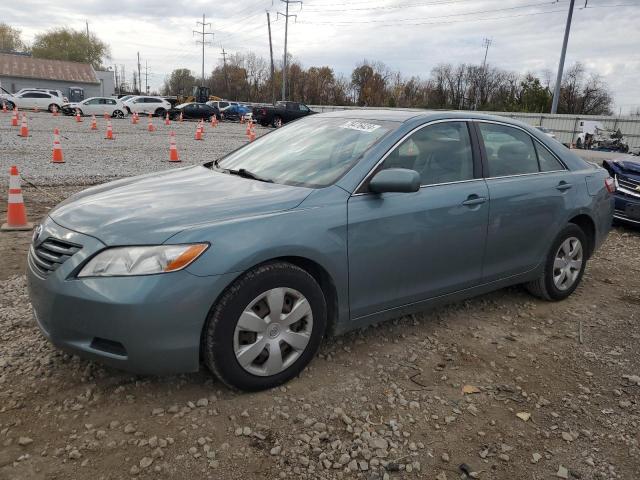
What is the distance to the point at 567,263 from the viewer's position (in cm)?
465

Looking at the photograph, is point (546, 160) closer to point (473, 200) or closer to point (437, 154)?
point (473, 200)

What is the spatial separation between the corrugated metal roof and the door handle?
222ft

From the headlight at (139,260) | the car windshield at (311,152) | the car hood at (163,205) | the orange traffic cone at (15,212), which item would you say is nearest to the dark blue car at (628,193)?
the car windshield at (311,152)

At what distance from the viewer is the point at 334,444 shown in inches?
103

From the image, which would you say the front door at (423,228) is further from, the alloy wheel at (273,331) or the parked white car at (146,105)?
the parked white car at (146,105)

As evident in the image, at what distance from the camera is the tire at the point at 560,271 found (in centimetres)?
448

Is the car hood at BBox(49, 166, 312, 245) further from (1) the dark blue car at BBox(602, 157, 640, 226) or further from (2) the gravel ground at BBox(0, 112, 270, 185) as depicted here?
(2) the gravel ground at BBox(0, 112, 270, 185)

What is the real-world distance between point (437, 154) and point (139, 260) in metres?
2.22

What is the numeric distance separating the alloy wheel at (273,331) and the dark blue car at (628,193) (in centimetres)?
674

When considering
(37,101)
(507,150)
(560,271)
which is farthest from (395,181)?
(37,101)

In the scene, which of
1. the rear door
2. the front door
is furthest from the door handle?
the rear door

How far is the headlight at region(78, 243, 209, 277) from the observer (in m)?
2.56

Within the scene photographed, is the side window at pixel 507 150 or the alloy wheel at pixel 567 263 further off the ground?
the side window at pixel 507 150

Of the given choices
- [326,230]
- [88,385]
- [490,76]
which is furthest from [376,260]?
[490,76]
